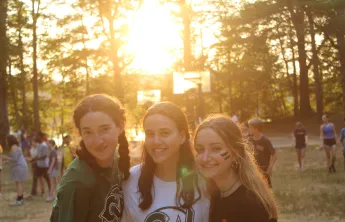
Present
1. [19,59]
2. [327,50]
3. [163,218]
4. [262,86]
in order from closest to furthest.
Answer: [163,218] < [19,59] < [327,50] < [262,86]

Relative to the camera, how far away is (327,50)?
42594 mm

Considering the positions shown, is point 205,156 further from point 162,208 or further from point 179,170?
point 162,208

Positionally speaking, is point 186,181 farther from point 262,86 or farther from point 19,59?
point 262,86

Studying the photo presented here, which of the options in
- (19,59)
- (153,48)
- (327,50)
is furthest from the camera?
(327,50)

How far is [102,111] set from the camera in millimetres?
3551

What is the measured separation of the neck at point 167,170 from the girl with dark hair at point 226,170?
0.94 ft

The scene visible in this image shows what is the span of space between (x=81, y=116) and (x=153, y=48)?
31249 millimetres

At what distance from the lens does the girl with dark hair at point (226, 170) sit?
10.8 feet

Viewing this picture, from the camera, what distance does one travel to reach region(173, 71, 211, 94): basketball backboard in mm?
20547

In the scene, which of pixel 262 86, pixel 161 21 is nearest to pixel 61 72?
pixel 161 21

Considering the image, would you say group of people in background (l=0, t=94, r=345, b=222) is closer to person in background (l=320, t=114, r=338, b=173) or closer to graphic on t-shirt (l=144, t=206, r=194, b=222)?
graphic on t-shirt (l=144, t=206, r=194, b=222)

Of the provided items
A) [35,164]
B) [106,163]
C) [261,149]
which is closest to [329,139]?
[261,149]

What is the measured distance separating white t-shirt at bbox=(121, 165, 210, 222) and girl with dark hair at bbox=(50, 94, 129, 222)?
69 millimetres

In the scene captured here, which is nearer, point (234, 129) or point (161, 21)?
point (234, 129)
